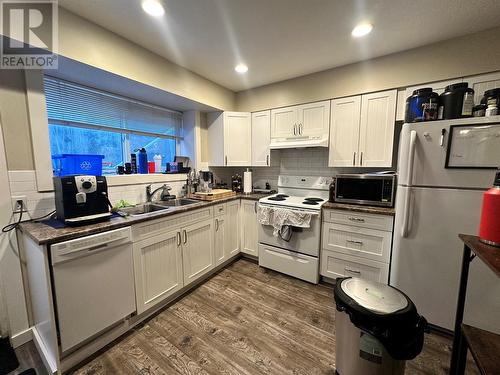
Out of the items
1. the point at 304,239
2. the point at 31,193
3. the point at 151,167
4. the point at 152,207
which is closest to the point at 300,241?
the point at 304,239

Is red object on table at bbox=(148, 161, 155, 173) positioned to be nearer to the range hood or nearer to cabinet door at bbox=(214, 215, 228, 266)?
cabinet door at bbox=(214, 215, 228, 266)

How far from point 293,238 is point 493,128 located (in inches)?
73.2

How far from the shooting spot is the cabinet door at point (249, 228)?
9.41ft

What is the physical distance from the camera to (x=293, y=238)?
247 cm

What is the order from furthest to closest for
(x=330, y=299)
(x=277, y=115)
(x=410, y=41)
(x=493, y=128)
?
(x=277, y=115)
(x=330, y=299)
(x=410, y=41)
(x=493, y=128)

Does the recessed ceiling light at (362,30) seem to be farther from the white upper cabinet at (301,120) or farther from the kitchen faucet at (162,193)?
the kitchen faucet at (162,193)

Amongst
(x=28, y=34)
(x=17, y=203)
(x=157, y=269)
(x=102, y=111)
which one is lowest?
(x=157, y=269)

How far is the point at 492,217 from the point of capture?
921 millimetres

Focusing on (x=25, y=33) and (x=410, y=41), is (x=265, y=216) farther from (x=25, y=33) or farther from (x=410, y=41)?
(x=25, y=33)

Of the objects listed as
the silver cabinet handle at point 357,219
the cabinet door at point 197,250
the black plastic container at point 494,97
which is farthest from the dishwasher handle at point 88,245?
the black plastic container at point 494,97

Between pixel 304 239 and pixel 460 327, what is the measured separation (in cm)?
141

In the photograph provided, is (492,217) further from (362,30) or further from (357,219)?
(362,30)

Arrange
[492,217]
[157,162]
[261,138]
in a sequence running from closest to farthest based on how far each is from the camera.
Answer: [492,217] < [157,162] < [261,138]

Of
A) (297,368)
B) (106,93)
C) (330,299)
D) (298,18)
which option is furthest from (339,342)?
(106,93)
